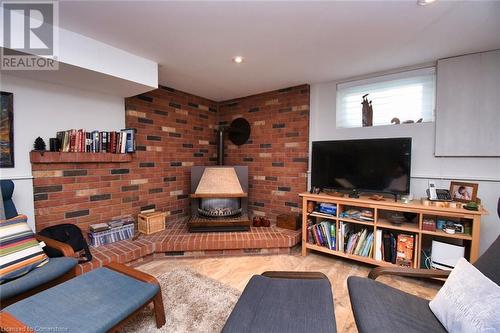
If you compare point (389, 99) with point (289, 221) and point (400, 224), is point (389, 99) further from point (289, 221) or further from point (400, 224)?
point (289, 221)

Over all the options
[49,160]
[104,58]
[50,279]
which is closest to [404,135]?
[104,58]

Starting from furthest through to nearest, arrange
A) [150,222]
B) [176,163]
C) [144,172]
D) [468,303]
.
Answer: [176,163] → [144,172] → [150,222] → [468,303]

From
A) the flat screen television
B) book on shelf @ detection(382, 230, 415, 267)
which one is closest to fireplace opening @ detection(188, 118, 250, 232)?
the flat screen television

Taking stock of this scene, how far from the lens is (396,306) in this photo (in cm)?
125

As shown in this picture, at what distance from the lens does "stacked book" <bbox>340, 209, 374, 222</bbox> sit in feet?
7.79

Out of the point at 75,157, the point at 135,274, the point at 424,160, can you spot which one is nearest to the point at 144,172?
the point at 75,157

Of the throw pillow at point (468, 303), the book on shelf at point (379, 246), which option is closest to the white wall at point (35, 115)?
the throw pillow at point (468, 303)

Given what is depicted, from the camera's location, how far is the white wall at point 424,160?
7.06ft

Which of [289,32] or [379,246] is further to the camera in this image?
[379,246]

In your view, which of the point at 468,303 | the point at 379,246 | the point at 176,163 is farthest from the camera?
the point at 176,163

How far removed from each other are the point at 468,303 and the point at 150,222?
287cm

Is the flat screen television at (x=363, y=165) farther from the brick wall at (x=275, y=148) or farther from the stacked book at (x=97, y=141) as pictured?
the stacked book at (x=97, y=141)

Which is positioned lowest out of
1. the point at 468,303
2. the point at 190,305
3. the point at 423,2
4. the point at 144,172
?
the point at 190,305

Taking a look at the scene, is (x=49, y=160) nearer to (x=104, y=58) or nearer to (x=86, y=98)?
(x=86, y=98)
